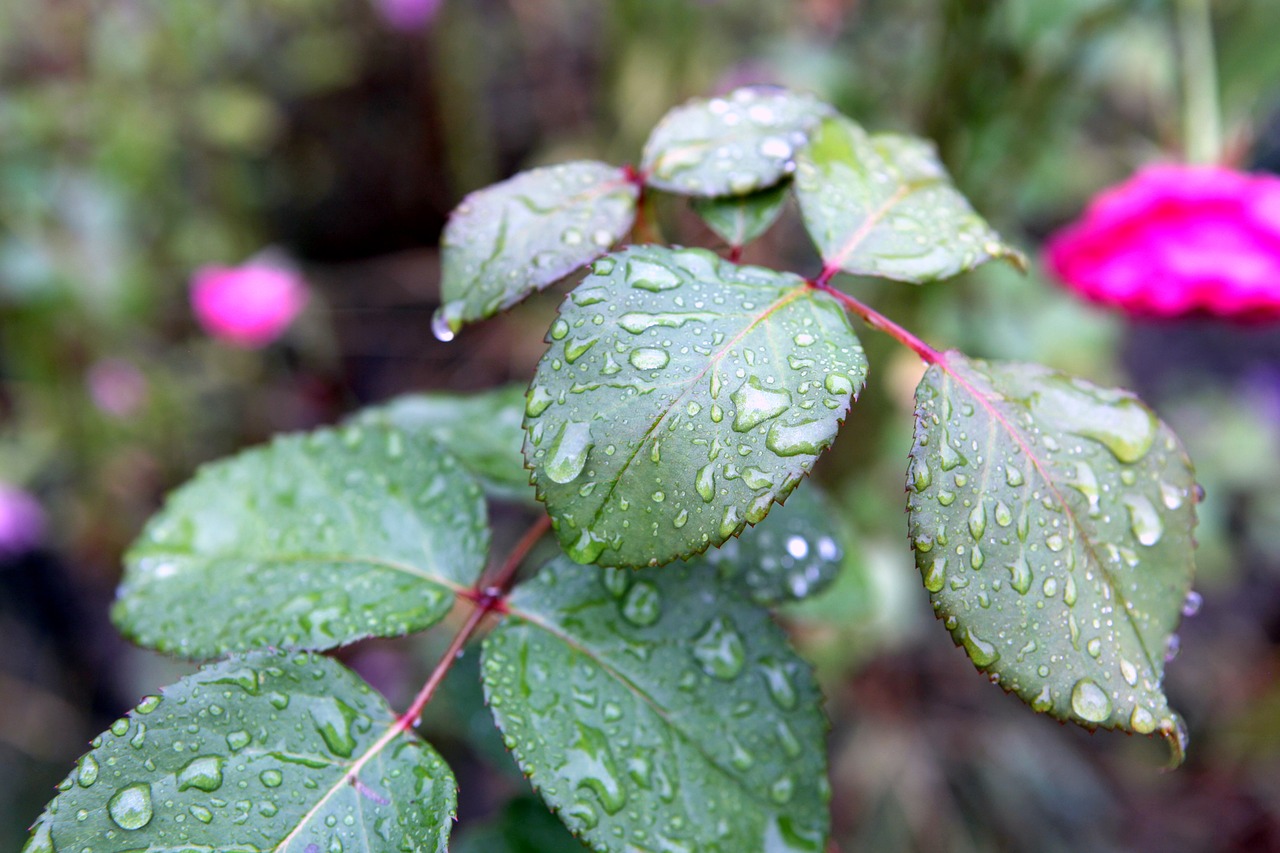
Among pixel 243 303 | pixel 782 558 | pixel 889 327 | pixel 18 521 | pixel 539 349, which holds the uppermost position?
pixel 889 327

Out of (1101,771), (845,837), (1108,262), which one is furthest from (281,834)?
(1101,771)

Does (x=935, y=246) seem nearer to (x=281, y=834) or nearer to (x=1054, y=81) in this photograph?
(x=281, y=834)

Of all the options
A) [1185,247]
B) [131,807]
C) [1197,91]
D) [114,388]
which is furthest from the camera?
[114,388]

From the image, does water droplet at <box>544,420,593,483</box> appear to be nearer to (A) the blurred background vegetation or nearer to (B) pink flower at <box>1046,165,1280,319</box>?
(B) pink flower at <box>1046,165,1280,319</box>

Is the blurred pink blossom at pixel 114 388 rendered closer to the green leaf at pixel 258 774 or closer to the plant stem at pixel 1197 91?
the green leaf at pixel 258 774

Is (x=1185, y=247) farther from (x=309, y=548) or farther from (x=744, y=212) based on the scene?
(x=309, y=548)

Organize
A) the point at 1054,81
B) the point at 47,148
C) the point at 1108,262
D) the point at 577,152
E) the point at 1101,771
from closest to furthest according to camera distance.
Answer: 1. the point at 1108,262
2. the point at 1054,81
3. the point at 47,148
4. the point at 1101,771
5. the point at 577,152

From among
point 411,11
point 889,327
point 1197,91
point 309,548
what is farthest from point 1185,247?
point 411,11
